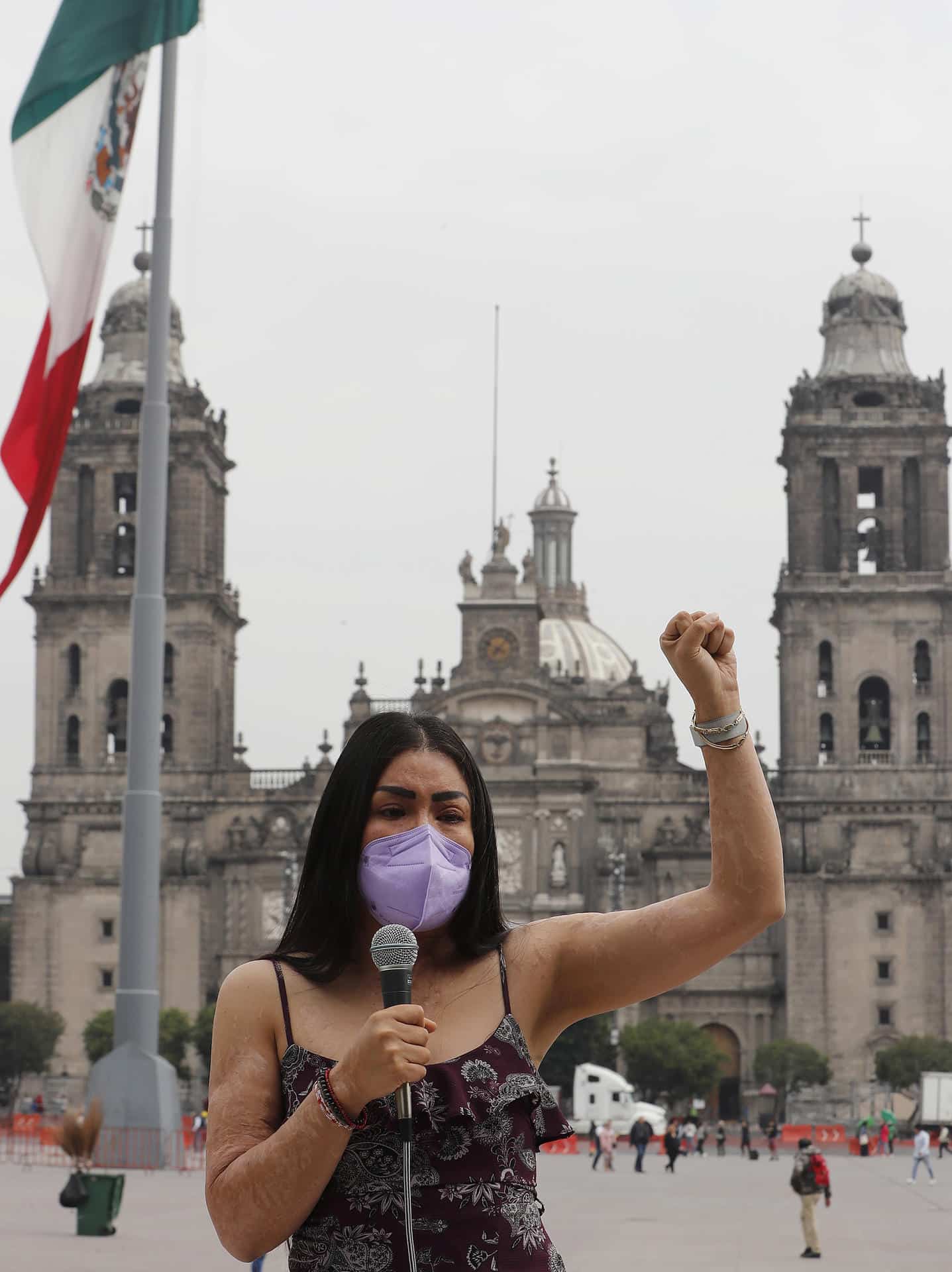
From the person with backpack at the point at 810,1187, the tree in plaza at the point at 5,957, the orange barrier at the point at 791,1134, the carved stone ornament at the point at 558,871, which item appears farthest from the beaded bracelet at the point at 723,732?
the tree in plaza at the point at 5,957

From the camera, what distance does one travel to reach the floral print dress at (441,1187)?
14.3 ft

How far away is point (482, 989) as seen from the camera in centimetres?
471

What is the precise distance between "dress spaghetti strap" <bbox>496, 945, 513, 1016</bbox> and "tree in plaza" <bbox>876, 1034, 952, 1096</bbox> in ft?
229

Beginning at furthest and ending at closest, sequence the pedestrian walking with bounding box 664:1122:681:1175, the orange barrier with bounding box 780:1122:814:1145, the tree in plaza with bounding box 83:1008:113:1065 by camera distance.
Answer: the tree in plaza with bounding box 83:1008:113:1065
the orange barrier with bounding box 780:1122:814:1145
the pedestrian walking with bounding box 664:1122:681:1175

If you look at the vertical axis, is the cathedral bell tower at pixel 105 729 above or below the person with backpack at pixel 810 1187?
above

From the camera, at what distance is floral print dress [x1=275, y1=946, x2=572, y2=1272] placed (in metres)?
4.36

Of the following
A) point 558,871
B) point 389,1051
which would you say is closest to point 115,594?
point 558,871

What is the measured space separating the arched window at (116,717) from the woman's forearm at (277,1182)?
79229mm

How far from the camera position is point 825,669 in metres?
80.1

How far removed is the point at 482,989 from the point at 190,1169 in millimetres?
29756

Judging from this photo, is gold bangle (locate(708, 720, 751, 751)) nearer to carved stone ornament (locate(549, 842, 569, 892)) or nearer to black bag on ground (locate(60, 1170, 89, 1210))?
black bag on ground (locate(60, 1170, 89, 1210))

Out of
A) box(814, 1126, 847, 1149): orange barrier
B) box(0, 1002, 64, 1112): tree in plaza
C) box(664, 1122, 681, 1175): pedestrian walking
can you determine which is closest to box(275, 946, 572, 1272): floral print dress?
box(664, 1122, 681, 1175): pedestrian walking

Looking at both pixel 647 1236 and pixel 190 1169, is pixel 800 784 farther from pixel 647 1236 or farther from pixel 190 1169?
pixel 647 1236

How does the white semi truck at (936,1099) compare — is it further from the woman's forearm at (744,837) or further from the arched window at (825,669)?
the woman's forearm at (744,837)
